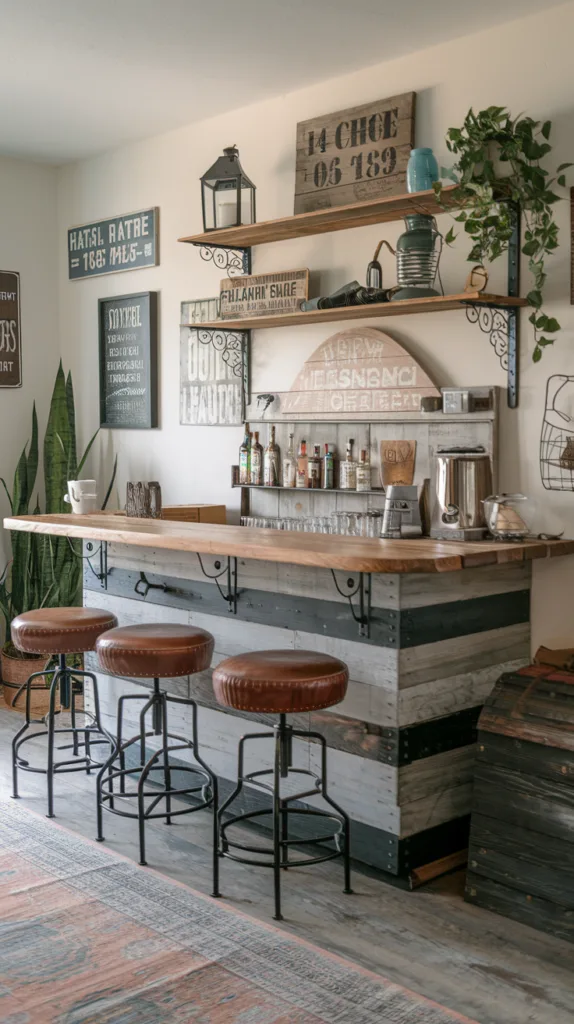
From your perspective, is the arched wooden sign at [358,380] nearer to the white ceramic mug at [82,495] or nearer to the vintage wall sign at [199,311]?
the vintage wall sign at [199,311]

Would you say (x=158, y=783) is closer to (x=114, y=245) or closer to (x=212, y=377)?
(x=212, y=377)

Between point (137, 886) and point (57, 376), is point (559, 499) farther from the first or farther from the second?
point (57, 376)

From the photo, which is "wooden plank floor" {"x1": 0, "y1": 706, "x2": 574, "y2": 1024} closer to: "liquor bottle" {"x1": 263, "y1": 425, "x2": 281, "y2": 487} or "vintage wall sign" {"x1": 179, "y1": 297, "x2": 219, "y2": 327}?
"liquor bottle" {"x1": 263, "y1": 425, "x2": 281, "y2": 487}

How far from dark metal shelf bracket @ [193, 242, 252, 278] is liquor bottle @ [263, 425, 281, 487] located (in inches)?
33.7

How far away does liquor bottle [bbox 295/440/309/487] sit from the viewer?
4.63 m

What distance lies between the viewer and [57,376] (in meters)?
6.21

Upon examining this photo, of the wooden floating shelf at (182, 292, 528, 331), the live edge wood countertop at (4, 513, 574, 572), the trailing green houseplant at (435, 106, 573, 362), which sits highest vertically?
the trailing green houseplant at (435, 106, 573, 362)

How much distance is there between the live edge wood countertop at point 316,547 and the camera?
3.10 metres

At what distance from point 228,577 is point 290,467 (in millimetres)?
1001

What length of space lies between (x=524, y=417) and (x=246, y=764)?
168 centimetres

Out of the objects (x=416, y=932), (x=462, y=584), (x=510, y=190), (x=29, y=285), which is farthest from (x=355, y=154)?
(x=416, y=932)

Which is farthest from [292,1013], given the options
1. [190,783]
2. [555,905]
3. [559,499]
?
[559,499]

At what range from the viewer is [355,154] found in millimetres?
4441

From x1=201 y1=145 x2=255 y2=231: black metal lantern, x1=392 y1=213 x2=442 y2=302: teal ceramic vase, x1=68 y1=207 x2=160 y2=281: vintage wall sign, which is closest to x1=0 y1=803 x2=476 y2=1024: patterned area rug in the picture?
x1=392 y1=213 x2=442 y2=302: teal ceramic vase
